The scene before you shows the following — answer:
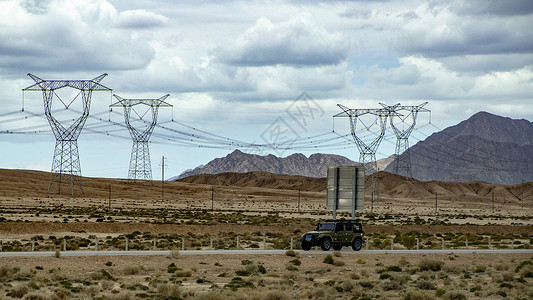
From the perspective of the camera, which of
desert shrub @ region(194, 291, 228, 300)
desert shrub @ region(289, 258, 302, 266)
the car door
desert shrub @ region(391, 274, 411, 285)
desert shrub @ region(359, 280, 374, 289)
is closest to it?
desert shrub @ region(194, 291, 228, 300)

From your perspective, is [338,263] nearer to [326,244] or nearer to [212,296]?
[326,244]

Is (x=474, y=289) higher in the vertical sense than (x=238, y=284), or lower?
higher

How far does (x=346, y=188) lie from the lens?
54750mm

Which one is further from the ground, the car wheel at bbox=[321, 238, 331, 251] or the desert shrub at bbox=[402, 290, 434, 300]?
the car wheel at bbox=[321, 238, 331, 251]

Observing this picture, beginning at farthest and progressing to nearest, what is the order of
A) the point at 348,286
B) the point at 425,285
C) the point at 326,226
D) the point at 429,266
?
the point at 326,226, the point at 429,266, the point at 425,285, the point at 348,286

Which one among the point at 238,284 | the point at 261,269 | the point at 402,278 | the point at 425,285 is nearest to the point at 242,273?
the point at 261,269

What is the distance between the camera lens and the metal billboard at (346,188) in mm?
54219

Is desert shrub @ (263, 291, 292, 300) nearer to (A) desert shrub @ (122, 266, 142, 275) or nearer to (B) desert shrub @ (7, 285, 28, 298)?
(B) desert shrub @ (7, 285, 28, 298)

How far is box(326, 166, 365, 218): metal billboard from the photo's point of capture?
54219 mm

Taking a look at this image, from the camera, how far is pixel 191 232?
76.7 m

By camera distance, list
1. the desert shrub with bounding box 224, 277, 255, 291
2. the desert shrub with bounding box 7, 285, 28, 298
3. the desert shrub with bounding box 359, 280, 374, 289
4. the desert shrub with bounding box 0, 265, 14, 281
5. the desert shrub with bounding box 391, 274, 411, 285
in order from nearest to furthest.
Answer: the desert shrub with bounding box 7, 285, 28, 298 → the desert shrub with bounding box 224, 277, 255, 291 → the desert shrub with bounding box 359, 280, 374, 289 → the desert shrub with bounding box 0, 265, 14, 281 → the desert shrub with bounding box 391, 274, 411, 285

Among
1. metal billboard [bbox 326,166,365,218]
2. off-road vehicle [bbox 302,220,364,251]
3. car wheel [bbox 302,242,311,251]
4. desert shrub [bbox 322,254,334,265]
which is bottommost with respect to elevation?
desert shrub [bbox 322,254,334,265]

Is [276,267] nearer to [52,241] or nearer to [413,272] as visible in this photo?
[413,272]

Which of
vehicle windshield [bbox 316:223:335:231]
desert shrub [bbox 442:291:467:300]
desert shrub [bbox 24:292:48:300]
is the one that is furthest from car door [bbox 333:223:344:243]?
desert shrub [bbox 24:292:48:300]
